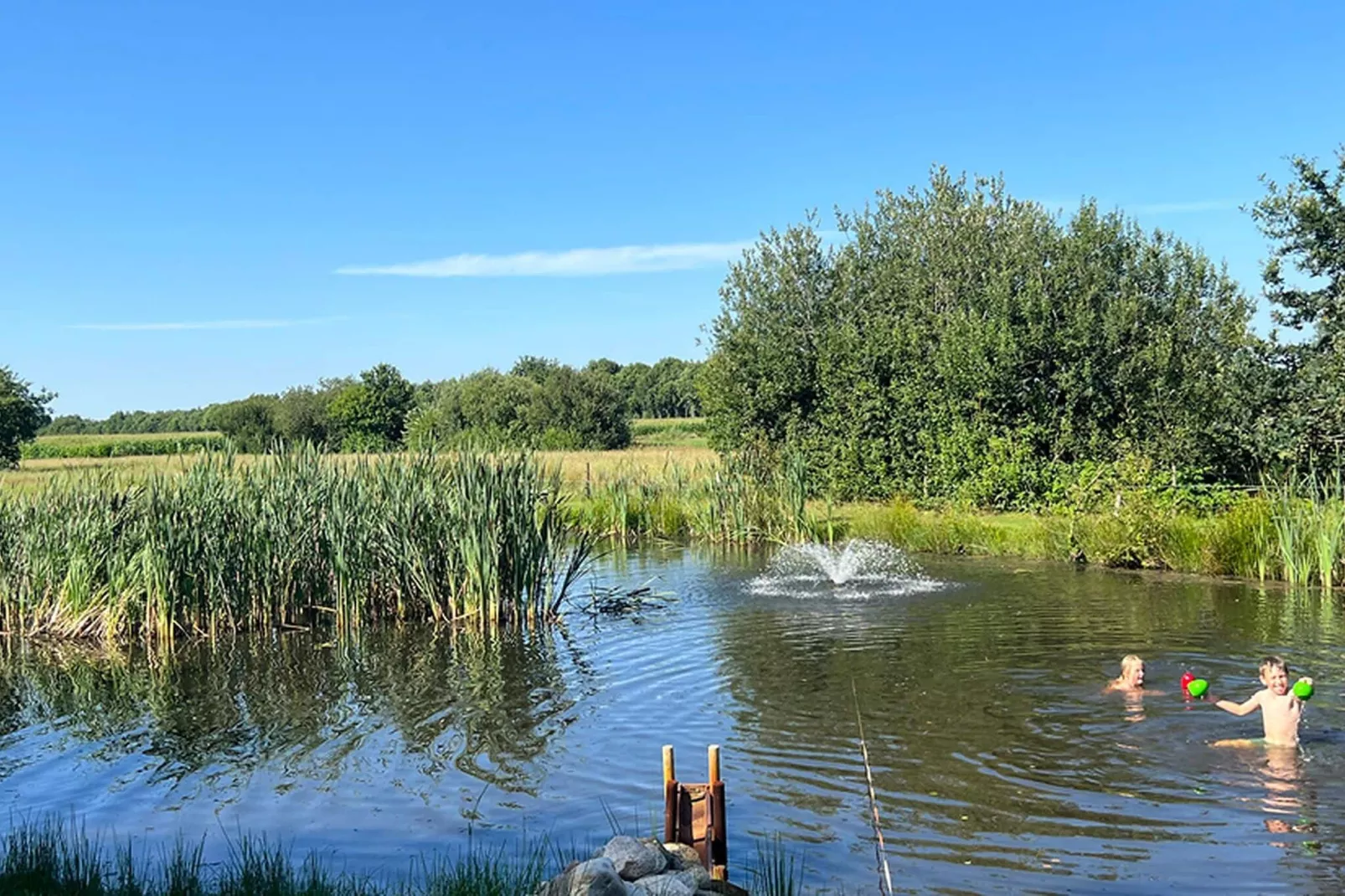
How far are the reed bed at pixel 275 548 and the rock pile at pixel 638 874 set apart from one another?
9491 millimetres

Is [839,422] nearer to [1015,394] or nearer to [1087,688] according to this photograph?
[1015,394]

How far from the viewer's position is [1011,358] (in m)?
26.3

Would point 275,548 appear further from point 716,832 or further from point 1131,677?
point 1131,677

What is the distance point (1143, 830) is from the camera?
772cm

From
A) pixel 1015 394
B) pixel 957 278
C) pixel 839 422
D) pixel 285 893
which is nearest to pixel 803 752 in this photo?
pixel 285 893

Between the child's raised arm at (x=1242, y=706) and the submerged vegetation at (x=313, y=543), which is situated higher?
the submerged vegetation at (x=313, y=543)

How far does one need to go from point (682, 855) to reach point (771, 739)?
3778mm

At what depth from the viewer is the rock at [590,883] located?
5.61m

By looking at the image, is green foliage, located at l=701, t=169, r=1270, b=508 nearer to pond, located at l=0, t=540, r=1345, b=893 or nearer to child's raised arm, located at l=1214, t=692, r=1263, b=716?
pond, located at l=0, t=540, r=1345, b=893

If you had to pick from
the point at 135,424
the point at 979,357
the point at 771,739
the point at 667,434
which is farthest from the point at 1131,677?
the point at 135,424

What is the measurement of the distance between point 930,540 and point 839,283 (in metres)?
12.1

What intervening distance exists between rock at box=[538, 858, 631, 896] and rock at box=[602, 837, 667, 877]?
0.99 ft

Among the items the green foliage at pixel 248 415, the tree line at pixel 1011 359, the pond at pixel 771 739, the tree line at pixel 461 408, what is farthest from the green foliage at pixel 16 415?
the pond at pixel 771 739

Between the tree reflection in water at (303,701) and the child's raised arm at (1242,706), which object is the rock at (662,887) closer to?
the tree reflection in water at (303,701)
